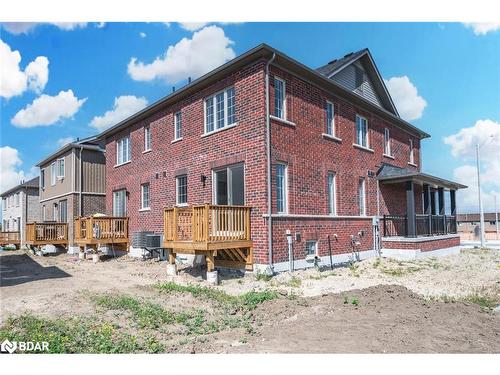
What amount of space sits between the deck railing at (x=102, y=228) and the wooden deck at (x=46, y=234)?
3469mm

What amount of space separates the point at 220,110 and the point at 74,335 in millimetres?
8855

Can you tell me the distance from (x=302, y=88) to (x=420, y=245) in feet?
27.4

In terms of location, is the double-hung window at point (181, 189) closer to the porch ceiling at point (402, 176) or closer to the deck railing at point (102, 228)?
the deck railing at point (102, 228)

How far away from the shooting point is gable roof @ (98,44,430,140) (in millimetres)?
11375

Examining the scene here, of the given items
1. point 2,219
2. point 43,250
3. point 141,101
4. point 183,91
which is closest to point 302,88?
point 183,91

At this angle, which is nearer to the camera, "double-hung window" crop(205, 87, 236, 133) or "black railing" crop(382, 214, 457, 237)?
"double-hung window" crop(205, 87, 236, 133)

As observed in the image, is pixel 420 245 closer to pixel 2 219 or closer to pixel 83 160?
pixel 83 160

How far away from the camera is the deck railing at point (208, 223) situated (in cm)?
1032

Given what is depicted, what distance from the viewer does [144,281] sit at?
11133mm

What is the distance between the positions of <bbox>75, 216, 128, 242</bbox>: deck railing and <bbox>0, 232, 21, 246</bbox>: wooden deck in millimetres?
10252

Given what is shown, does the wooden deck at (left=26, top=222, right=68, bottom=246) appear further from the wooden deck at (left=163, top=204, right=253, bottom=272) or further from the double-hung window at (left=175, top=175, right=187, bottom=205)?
the wooden deck at (left=163, top=204, right=253, bottom=272)

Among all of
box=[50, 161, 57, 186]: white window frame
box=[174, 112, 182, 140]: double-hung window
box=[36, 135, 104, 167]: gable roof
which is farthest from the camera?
box=[50, 161, 57, 186]: white window frame

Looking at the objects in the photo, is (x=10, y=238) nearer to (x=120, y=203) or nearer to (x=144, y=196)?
(x=120, y=203)

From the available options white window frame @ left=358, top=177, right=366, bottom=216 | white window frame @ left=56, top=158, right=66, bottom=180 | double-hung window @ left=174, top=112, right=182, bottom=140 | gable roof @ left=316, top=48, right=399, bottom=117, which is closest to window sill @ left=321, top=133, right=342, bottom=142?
white window frame @ left=358, top=177, right=366, bottom=216
